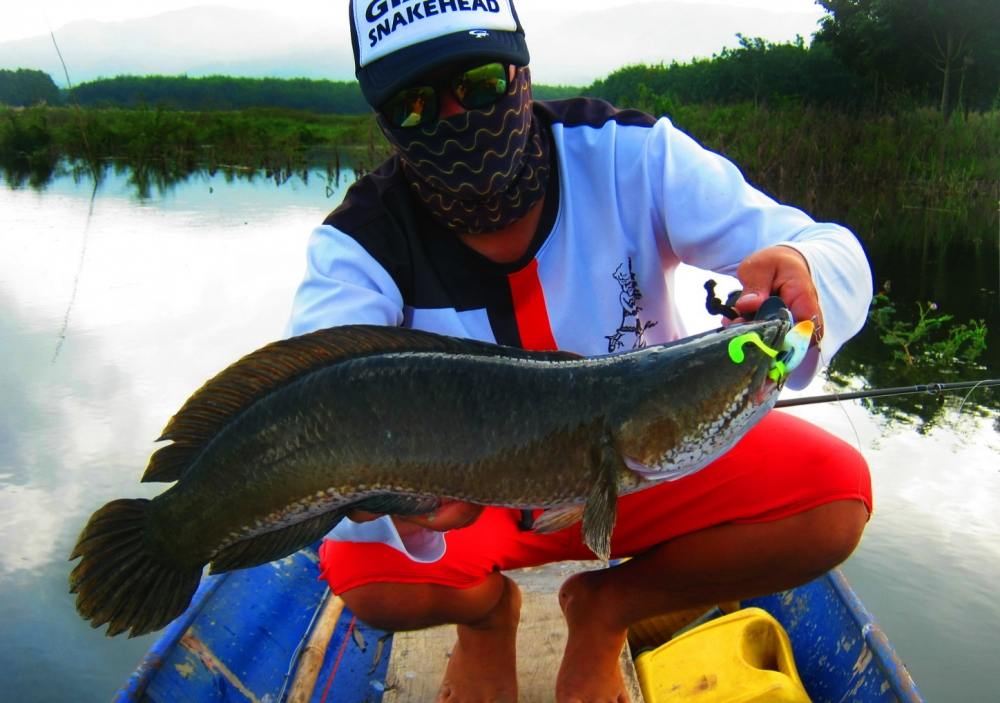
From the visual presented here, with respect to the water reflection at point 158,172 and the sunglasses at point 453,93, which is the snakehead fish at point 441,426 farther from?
the water reflection at point 158,172

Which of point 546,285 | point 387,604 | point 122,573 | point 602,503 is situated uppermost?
point 546,285

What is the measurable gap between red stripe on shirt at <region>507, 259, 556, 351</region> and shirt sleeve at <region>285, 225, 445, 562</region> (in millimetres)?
341

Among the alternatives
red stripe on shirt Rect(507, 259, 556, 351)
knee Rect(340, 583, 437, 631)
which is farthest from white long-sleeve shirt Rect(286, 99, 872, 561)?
knee Rect(340, 583, 437, 631)

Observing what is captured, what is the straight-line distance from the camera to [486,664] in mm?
2508

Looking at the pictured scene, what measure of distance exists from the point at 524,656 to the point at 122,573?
4.41ft

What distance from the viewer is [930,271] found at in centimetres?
1035

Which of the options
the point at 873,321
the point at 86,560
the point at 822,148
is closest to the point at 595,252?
the point at 86,560

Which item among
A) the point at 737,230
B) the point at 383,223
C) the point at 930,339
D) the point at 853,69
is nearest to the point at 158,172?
the point at 930,339

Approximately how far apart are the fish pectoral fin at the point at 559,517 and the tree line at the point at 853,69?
2087cm

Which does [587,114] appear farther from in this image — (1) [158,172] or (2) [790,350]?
(1) [158,172]

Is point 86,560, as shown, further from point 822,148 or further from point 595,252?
point 822,148

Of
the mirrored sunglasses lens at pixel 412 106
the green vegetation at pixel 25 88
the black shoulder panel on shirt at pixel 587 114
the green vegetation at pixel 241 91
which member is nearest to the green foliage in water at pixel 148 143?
the green vegetation at pixel 25 88

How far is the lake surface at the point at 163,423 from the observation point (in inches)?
151

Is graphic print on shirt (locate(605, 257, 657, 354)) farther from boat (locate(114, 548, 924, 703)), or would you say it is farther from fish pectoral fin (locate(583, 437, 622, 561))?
boat (locate(114, 548, 924, 703))
